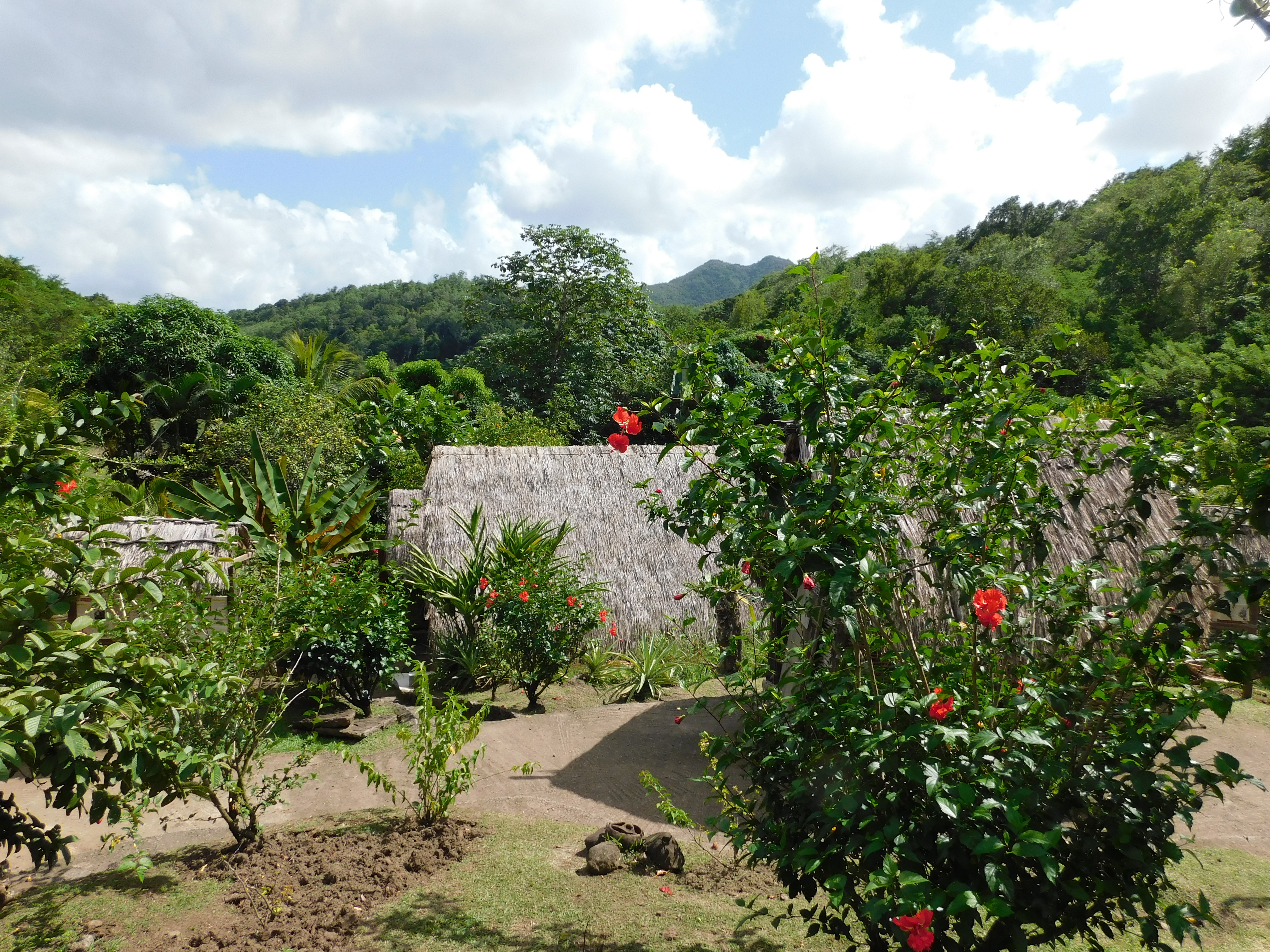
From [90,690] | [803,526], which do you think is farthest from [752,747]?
[90,690]

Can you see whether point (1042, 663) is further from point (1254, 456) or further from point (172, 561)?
point (172, 561)

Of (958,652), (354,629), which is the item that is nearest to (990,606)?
(958,652)

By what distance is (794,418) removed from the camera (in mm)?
2518

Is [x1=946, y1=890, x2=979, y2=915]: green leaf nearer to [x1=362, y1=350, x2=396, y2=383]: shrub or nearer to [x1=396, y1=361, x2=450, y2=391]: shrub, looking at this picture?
[x1=362, y1=350, x2=396, y2=383]: shrub

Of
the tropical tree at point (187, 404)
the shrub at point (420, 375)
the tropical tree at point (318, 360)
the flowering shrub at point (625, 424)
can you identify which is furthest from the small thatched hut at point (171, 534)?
the shrub at point (420, 375)

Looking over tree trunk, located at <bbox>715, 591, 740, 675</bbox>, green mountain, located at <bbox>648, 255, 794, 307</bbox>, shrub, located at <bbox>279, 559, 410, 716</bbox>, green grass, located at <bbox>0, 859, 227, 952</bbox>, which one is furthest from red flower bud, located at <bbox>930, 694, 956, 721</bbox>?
green mountain, located at <bbox>648, 255, 794, 307</bbox>

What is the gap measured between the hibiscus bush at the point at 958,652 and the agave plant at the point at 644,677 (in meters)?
4.58

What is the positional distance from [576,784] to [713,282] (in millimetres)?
128274

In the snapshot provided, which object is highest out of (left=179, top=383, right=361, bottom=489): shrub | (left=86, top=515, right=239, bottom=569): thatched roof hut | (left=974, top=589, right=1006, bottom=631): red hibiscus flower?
(left=179, top=383, right=361, bottom=489): shrub

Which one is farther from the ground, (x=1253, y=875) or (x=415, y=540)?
(x=415, y=540)

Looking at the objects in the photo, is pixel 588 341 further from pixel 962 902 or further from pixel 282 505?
pixel 962 902

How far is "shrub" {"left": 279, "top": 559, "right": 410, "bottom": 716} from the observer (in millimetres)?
5223

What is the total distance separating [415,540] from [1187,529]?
25.1 ft

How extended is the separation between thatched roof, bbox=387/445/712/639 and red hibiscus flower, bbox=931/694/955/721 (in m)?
6.32
